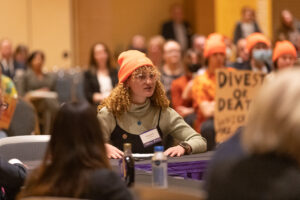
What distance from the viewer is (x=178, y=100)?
773 cm

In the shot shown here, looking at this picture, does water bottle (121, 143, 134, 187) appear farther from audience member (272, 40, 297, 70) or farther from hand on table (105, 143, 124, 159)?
audience member (272, 40, 297, 70)

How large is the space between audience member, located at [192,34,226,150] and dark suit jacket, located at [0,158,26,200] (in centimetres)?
343

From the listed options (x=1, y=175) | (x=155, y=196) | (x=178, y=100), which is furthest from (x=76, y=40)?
(x=155, y=196)

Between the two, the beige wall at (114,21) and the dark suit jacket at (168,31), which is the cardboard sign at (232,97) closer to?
the beige wall at (114,21)

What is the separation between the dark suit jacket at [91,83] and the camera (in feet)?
26.8

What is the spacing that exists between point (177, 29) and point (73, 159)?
11.5 meters

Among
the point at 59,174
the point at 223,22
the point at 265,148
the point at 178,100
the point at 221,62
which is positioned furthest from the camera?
the point at 223,22

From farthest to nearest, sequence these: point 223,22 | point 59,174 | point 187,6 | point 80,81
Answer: point 187,6 → point 223,22 → point 80,81 → point 59,174

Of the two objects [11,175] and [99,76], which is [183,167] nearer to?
[11,175]

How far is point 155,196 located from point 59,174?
46 centimetres

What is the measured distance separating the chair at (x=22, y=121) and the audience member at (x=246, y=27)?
21.9 ft

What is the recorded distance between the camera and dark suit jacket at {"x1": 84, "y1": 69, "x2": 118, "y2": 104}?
8164mm

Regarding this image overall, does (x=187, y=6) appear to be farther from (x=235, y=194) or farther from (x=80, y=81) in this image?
(x=235, y=194)

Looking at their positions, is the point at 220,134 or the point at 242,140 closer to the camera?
the point at 242,140
